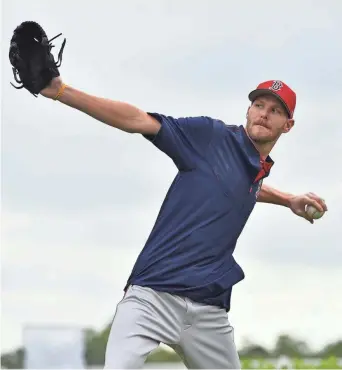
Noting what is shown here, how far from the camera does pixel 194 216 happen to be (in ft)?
22.0

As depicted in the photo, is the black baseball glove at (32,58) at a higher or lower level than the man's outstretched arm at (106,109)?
higher

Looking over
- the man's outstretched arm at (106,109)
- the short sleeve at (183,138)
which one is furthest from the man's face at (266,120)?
the man's outstretched arm at (106,109)

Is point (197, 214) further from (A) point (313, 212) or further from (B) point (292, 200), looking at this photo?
(B) point (292, 200)

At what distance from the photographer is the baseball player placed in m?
6.44

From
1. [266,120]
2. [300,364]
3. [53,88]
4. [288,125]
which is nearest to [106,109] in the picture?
[53,88]

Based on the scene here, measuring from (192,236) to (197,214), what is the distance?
Result: 15cm

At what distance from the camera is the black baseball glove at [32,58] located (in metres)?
6.14

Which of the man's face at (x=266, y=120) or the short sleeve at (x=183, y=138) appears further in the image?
the man's face at (x=266, y=120)

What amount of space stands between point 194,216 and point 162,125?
0.66 meters

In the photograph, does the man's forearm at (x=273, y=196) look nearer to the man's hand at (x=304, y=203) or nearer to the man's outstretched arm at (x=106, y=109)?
the man's hand at (x=304, y=203)

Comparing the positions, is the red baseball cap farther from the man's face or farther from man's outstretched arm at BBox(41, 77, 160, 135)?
man's outstretched arm at BBox(41, 77, 160, 135)

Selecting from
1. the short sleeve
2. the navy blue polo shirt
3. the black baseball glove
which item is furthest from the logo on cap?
the black baseball glove

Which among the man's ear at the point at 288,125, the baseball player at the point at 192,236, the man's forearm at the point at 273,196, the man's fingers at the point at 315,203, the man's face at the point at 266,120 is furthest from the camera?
the man's forearm at the point at 273,196

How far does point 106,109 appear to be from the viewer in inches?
247
